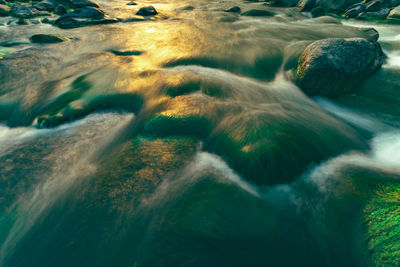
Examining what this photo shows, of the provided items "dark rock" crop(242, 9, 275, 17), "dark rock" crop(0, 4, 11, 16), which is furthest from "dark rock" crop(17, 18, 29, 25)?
"dark rock" crop(242, 9, 275, 17)

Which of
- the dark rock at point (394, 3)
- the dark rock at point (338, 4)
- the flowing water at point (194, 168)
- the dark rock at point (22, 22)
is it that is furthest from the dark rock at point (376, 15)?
the dark rock at point (22, 22)

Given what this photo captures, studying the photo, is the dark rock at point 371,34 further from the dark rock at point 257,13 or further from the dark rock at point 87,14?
the dark rock at point 87,14

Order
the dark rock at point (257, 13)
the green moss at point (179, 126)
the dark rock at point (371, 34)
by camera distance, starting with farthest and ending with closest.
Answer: the dark rock at point (257, 13) → the dark rock at point (371, 34) → the green moss at point (179, 126)

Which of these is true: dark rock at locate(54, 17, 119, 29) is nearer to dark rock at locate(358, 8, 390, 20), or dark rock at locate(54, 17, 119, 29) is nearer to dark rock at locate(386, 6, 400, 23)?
dark rock at locate(358, 8, 390, 20)

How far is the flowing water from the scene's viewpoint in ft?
7.65

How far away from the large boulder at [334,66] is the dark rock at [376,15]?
897 cm

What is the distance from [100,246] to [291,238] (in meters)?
2.22

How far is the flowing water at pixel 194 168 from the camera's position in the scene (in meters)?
2.33

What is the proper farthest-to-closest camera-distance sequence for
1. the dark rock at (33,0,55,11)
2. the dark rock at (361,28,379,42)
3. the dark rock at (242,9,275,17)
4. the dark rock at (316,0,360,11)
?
1. the dark rock at (33,0,55,11)
2. the dark rock at (316,0,360,11)
3. the dark rock at (242,9,275,17)
4. the dark rock at (361,28,379,42)

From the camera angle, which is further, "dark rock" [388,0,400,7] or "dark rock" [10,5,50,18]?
"dark rock" [10,5,50,18]

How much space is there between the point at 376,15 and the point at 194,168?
586 inches

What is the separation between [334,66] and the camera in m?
4.85

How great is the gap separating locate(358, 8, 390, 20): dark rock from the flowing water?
25.7 feet

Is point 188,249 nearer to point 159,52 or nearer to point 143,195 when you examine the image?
point 143,195
